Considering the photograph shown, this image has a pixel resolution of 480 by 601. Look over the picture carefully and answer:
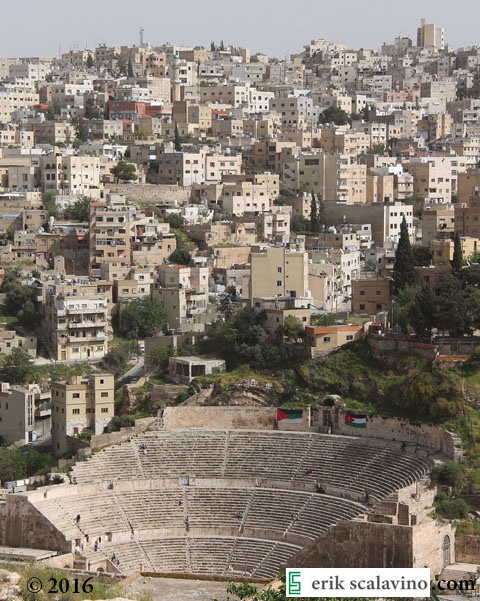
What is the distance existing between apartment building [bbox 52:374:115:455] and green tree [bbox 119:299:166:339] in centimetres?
793

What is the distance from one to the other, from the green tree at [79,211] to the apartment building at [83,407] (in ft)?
61.7

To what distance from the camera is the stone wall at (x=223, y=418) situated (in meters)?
50.7

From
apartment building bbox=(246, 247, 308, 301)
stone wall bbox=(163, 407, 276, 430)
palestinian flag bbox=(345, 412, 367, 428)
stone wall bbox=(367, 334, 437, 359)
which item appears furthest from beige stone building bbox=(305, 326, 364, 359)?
apartment building bbox=(246, 247, 308, 301)

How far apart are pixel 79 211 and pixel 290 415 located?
2250cm

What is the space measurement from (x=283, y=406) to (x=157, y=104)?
49131 millimetres

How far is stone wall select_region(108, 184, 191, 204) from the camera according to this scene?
74938 millimetres

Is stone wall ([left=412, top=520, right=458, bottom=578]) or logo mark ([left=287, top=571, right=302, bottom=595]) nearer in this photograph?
logo mark ([left=287, top=571, right=302, bottom=595])

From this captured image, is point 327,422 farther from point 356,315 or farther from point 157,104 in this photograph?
point 157,104

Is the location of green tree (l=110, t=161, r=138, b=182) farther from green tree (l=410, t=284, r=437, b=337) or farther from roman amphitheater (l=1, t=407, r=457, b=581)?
green tree (l=410, t=284, r=437, b=337)

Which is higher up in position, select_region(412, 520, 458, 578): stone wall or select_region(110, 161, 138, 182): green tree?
select_region(110, 161, 138, 182): green tree

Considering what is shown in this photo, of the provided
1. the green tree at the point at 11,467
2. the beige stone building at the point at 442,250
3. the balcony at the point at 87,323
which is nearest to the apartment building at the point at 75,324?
the balcony at the point at 87,323

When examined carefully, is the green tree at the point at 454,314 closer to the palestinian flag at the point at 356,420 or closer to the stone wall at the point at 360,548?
the palestinian flag at the point at 356,420

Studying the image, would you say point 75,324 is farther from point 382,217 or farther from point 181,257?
point 382,217

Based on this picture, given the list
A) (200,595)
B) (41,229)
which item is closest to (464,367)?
(200,595)
